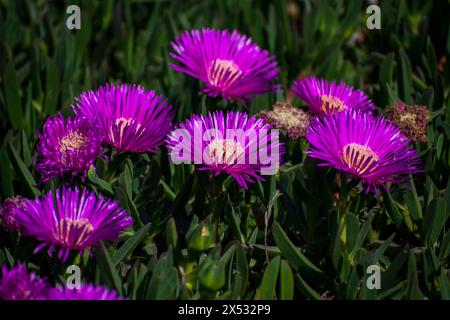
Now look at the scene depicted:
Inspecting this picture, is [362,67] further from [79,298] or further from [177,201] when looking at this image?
[79,298]

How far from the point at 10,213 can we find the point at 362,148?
21.7 inches

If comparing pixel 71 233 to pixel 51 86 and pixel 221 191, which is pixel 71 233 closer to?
pixel 221 191

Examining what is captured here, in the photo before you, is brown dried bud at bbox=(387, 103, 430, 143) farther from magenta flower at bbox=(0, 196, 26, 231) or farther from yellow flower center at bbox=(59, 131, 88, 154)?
magenta flower at bbox=(0, 196, 26, 231)

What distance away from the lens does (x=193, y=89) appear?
144 centimetres

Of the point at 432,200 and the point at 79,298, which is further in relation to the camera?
the point at 432,200

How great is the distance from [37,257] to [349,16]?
3.71 ft

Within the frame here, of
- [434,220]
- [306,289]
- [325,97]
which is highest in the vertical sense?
[325,97]

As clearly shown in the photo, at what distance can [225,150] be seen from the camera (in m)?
1.06

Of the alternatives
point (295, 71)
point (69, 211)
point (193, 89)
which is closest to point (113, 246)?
point (69, 211)

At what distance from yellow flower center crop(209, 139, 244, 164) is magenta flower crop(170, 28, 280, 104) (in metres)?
0.19

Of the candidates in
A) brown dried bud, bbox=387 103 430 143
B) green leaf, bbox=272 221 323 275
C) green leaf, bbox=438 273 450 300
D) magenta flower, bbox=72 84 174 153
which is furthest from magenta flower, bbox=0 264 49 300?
brown dried bud, bbox=387 103 430 143

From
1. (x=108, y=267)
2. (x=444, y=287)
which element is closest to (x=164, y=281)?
(x=108, y=267)

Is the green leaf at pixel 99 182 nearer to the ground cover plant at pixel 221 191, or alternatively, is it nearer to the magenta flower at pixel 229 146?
the ground cover plant at pixel 221 191
